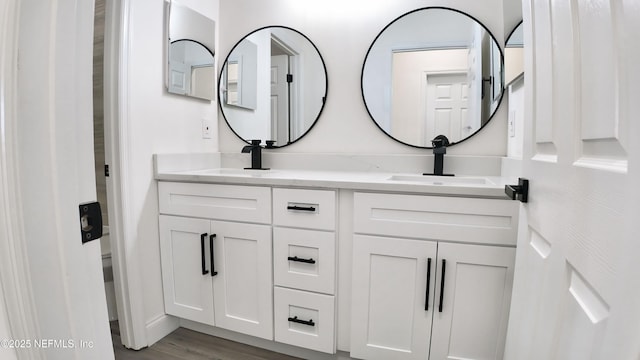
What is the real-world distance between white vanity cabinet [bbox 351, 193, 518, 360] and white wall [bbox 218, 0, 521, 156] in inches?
25.4

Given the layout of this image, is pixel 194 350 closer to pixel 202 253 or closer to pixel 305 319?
pixel 202 253

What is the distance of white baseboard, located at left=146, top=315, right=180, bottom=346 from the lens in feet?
5.37

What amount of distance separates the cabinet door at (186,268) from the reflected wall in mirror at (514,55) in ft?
5.69

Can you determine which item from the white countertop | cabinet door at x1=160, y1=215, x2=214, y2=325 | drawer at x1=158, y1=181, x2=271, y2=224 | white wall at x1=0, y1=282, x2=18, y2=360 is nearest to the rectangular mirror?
the white countertop

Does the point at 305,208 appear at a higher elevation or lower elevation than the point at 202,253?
higher

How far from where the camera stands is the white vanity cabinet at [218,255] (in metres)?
1.49

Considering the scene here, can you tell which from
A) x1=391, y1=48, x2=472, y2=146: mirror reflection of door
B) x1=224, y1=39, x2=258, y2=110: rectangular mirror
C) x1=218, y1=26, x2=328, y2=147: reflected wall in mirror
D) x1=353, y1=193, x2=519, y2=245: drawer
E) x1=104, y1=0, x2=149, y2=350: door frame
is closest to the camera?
x1=353, y1=193, x2=519, y2=245: drawer

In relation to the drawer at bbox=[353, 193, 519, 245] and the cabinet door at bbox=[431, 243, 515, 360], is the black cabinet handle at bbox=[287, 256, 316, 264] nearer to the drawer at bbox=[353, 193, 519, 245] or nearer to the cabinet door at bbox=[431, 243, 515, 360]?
Result: the drawer at bbox=[353, 193, 519, 245]

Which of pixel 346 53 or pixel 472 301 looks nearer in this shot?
pixel 472 301

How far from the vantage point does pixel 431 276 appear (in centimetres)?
124

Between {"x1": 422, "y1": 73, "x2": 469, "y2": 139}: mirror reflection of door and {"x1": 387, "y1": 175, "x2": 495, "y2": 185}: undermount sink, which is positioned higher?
{"x1": 422, "y1": 73, "x2": 469, "y2": 139}: mirror reflection of door

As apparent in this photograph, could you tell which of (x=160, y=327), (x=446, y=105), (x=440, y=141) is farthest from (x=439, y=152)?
(x=160, y=327)

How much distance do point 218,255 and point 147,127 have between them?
77cm

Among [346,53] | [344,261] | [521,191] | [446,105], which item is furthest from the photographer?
[346,53]
